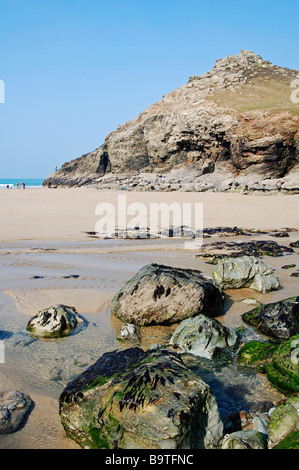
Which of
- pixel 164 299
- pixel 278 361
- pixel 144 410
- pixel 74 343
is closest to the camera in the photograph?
pixel 144 410

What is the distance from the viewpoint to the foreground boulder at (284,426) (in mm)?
1964

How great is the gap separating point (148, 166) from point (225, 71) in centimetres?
1221

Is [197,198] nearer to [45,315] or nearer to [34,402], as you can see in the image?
[45,315]

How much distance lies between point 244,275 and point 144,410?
348 cm

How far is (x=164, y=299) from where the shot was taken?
4.05 metres

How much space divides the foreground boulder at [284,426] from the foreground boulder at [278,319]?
4.63 ft

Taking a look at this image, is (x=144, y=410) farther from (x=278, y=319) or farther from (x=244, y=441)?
(x=278, y=319)

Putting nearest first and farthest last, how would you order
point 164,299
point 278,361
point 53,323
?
point 278,361, point 53,323, point 164,299
